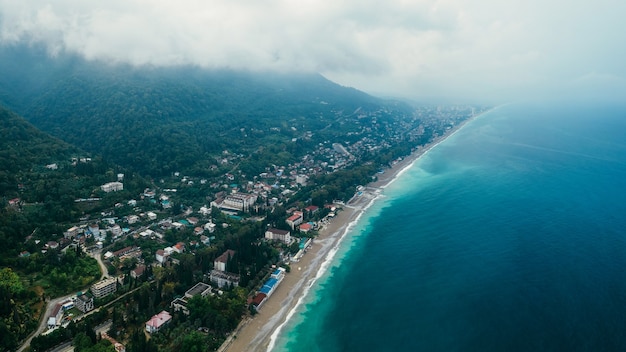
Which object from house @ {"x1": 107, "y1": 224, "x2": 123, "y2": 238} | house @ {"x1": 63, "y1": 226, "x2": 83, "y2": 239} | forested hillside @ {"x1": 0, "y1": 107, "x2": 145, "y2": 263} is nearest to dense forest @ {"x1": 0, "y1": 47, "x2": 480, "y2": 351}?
forested hillside @ {"x1": 0, "y1": 107, "x2": 145, "y2": 263}

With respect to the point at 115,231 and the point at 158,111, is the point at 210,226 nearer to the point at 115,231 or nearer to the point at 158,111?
the point at 115,231

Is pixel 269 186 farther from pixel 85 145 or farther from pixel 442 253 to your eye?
pixel 85 145

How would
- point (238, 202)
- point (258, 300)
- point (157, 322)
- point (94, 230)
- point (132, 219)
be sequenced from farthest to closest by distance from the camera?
point (238, 202) → point (132, 219) → point (94, 230) → point (258, 300) → point (157, 322)

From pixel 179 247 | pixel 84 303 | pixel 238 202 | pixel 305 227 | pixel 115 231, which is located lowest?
pixel 305 227

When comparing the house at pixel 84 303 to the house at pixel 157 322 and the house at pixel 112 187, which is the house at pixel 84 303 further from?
the house at pixel 112 187

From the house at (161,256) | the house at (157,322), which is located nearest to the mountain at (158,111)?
the house at (161,256)

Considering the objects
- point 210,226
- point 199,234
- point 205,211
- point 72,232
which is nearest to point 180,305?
point 199,234

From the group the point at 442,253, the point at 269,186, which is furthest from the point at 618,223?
the point at 269,186
